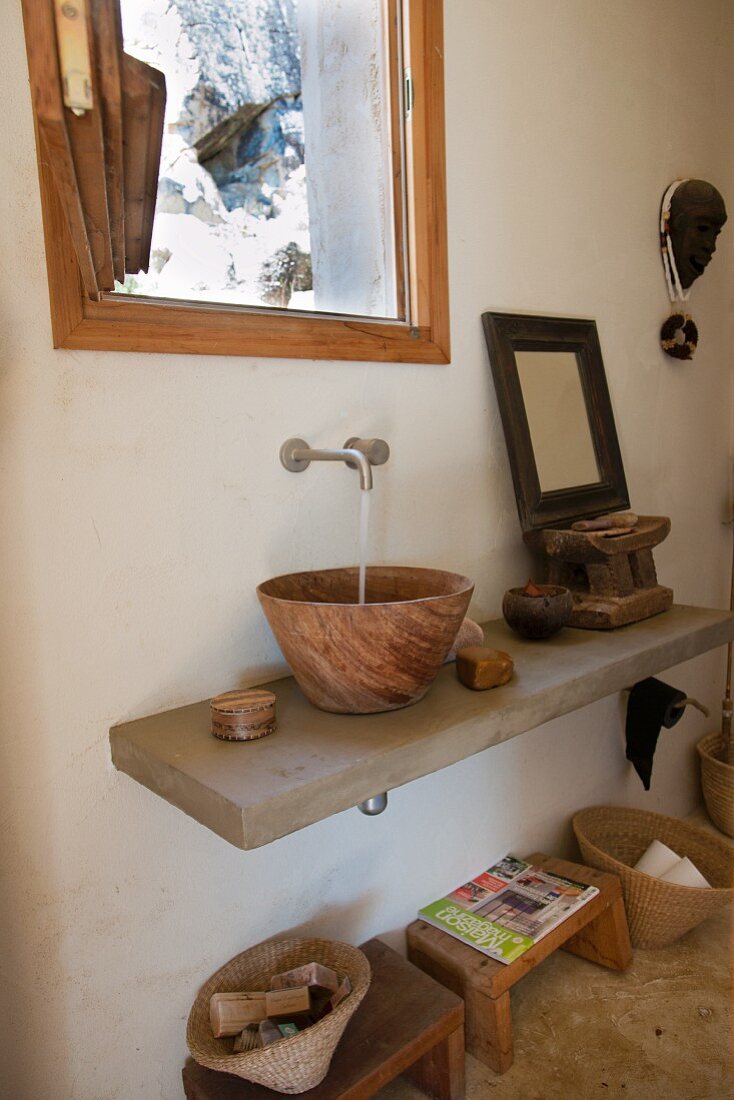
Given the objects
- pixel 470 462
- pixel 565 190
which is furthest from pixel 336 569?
pixel 565 190

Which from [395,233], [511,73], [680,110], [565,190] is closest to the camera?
[395,233]

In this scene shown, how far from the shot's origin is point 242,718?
3.37 feet

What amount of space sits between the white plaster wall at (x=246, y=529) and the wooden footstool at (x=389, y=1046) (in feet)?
0.31

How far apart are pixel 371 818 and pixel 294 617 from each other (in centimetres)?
58

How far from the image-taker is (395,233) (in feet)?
4.62

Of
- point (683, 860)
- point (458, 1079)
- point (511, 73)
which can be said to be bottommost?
point (458, 1079)

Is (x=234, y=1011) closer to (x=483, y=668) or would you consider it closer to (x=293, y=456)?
(x=483, y=668)

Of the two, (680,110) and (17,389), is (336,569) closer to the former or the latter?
(17,389)

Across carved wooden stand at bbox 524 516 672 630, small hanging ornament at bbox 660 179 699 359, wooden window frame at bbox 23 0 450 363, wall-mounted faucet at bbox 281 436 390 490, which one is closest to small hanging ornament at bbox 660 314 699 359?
small hanging ornament at bbox 660 179 699 359

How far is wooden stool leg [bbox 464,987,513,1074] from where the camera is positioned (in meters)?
1.36

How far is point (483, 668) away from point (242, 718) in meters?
0.38

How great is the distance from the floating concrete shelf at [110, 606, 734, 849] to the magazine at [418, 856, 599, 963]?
0.50 metres

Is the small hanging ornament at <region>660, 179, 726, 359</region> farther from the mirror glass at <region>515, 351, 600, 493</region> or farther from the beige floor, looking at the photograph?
the beige floor

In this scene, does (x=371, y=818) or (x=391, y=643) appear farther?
(x=371, y=818)
